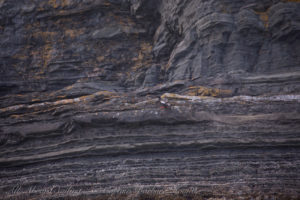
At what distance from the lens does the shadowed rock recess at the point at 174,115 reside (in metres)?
4.25

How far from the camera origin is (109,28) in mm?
9875

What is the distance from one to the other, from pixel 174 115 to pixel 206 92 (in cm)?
164

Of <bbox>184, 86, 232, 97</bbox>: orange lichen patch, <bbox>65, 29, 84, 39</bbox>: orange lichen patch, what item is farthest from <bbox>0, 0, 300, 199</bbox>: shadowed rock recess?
<bbox>65, 29, 84, 39</bbox>: orange lichen patch

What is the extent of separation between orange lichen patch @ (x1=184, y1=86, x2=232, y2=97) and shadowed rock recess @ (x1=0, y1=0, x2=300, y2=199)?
0.10 feet

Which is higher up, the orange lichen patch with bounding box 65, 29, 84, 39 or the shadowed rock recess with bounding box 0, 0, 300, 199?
the orange lichen patch with bounding box 65, 29, 84, 39

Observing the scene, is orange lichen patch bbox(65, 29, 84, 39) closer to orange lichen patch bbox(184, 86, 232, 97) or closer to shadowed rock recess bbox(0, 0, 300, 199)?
shadowed rock recess bbox(0, 0, 300, 199)

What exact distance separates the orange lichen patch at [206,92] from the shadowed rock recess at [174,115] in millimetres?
30

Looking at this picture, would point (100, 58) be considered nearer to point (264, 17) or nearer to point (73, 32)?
point (73, 32)

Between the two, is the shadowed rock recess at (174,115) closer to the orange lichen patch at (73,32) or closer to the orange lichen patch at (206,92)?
the orange lichen patch at (206,92)

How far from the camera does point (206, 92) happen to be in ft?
19.9

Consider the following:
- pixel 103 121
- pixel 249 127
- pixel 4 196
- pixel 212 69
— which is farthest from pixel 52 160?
pixel 212 69

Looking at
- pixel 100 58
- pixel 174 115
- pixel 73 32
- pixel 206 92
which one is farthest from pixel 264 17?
pixel 73 32

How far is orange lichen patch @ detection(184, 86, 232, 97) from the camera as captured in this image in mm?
5906

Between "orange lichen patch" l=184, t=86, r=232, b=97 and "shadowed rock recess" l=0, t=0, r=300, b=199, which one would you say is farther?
"orange lichen patch" l=184, t=86, r=232, b=97
